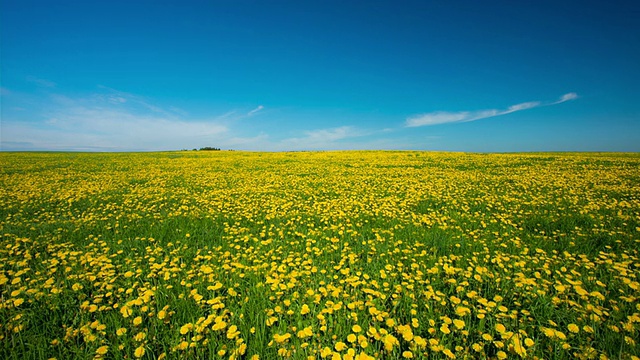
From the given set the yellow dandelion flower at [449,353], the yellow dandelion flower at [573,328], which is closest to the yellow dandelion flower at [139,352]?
the yellow dandelion flower at [449,353]

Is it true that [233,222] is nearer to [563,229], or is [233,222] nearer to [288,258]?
[288,258]

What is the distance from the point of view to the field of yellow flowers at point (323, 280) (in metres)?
2.53

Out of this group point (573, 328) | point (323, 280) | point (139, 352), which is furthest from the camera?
point (323, 280)

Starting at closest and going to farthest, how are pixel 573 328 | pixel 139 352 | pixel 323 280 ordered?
pixel 139 352
pixel 573 328
pixel 323 280

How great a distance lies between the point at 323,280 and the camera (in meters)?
3.71

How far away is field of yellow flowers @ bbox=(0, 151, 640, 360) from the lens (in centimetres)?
253

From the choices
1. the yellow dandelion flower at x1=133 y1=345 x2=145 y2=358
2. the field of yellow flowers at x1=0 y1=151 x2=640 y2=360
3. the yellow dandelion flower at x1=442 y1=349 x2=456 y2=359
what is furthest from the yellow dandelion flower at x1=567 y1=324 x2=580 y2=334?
the yellow dandelion flower at x1=133 y1=345 x2=145 y2=358

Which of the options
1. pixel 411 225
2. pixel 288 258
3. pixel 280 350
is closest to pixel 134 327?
pixel 280 350

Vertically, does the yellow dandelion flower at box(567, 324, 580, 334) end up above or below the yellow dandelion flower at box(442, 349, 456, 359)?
above

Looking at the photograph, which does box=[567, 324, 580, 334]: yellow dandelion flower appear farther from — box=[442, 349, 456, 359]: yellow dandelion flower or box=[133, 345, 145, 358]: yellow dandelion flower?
box=[133, 345, 145, 358]: yellow dandelion flower

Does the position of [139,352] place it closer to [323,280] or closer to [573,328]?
[323,280]

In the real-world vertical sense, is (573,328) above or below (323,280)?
above

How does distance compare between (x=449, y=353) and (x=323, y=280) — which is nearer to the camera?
(x=449, y=353)

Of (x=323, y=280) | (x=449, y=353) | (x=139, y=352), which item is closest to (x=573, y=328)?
(x=449, y=353)
